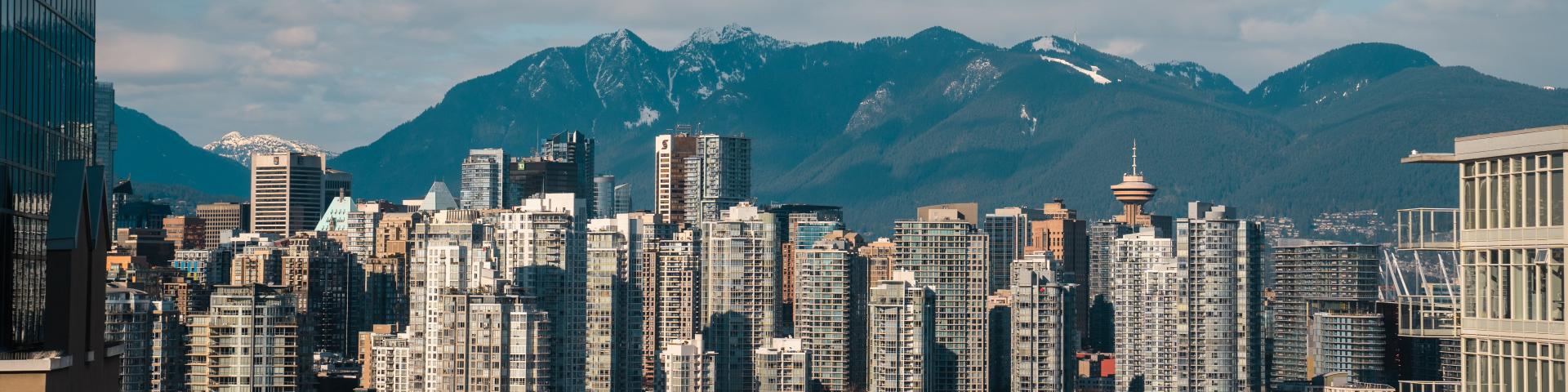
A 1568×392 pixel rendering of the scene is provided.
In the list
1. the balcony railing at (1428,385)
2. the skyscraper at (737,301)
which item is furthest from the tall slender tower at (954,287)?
the balcony railing at (1428,385)

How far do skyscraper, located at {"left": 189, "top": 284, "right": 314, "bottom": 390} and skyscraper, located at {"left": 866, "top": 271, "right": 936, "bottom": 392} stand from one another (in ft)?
172

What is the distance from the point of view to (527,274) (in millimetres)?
165875

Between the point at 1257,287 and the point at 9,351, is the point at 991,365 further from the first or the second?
the point at 9,351

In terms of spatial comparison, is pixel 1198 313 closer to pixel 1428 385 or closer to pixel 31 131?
pixel 1428 385

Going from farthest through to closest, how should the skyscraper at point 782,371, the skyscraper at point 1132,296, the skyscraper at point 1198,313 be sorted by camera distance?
the skyscraper at point 1132,296 → the skyscraper at point 1198,313 → the skyscraper at point 782,371

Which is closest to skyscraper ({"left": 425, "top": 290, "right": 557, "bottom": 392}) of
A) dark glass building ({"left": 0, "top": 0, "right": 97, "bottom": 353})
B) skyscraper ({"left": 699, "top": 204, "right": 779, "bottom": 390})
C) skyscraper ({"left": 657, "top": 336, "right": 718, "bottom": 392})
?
skyscraper ({"left": 657, "top": 336, "right": 718, "bottom": 392})

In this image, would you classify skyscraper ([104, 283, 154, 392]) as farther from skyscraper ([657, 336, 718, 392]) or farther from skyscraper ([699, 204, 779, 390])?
skyscraper ([699, 204, 779, 390])

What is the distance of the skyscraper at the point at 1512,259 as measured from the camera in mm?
29266

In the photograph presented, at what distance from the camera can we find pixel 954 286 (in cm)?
18288

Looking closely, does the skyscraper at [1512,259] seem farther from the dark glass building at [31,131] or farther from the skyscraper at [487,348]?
the skyscraper at [487,348]

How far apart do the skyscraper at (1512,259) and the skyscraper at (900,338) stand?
131 metres

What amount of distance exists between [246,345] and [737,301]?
73.3 m

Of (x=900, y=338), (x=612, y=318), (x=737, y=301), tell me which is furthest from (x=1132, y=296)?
(x=612, y=318)

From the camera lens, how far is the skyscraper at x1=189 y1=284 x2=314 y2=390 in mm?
119938
